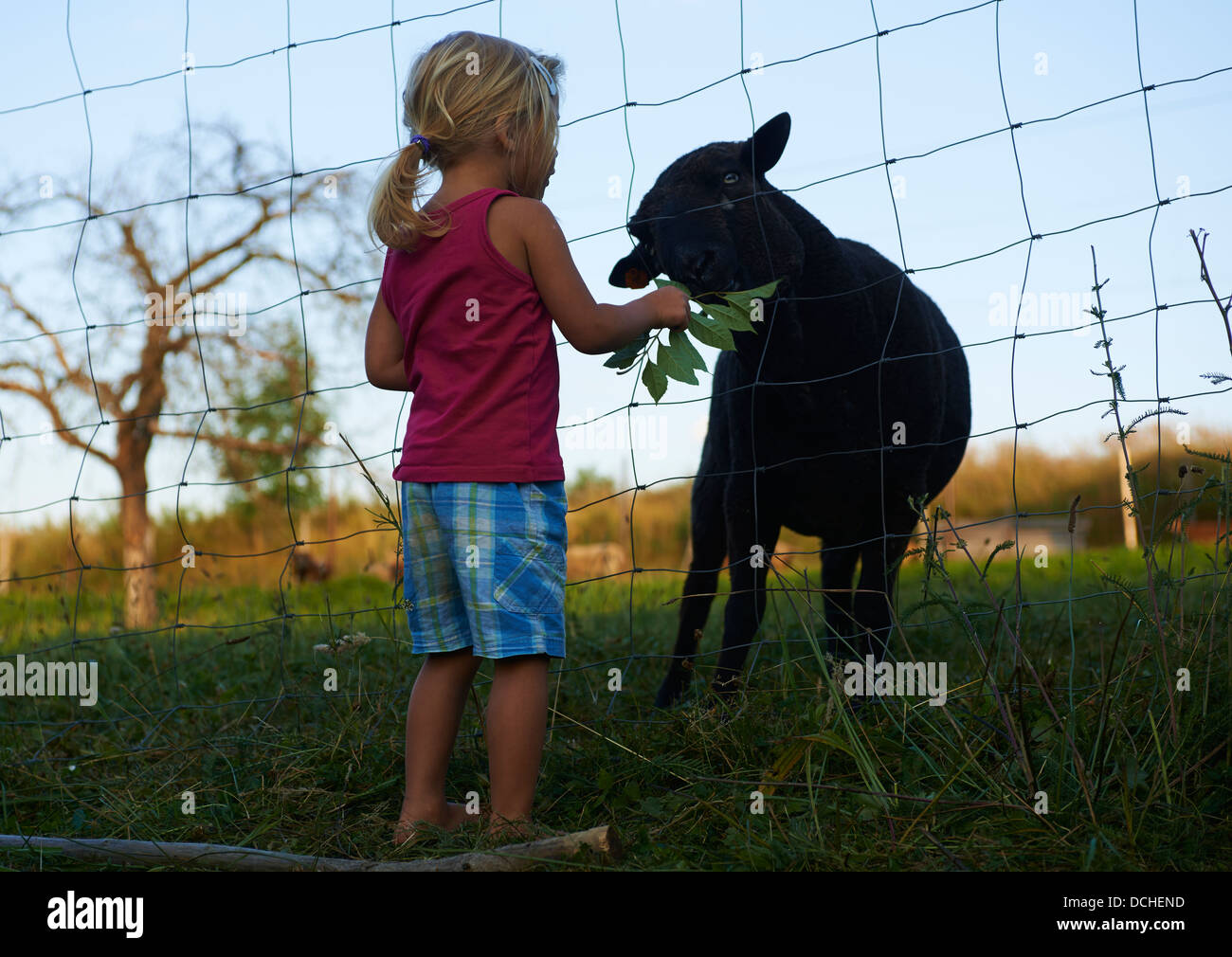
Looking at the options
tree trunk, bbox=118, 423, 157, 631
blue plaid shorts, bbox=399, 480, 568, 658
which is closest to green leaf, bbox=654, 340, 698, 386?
blue plaid shorts, bbox=399, 480, 568, 658

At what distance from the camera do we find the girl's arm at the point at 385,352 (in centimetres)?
232

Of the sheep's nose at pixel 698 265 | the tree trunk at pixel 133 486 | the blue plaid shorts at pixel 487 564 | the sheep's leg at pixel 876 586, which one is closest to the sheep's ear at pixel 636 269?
the sheep's nose at pixel 698 265

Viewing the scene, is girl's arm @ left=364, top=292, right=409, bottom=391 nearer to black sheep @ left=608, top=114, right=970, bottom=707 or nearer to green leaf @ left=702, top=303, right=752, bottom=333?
green leaf @ left=702, top=303, right=752, bottom=333

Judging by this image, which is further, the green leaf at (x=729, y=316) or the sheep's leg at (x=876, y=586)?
the sheep's leg at (x=876, y=586)

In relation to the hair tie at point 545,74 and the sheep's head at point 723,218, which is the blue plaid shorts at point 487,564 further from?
the sheep's head at point 723,218

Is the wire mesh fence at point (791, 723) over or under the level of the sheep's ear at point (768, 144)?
under

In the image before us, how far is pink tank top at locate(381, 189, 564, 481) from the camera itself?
2.09 meters

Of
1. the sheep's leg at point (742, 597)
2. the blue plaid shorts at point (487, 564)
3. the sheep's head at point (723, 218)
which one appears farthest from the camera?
the sheep's leg at point (742, 597)

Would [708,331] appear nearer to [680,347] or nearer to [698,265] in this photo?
[680,347]

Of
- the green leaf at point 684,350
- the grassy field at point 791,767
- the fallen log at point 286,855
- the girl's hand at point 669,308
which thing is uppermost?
the girl's hand at point 669,308

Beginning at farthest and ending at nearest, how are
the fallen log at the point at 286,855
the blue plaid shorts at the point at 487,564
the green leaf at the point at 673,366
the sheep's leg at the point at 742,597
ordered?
the sheep's leg at the point at 742,597 < the green leaf at the point at 673,366 < the blue plaid shorts at the point at 487,564 < the fallen log at the point at 286,855

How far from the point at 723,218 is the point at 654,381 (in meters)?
1.00

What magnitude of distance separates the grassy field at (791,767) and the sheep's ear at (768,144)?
1.52 meters
